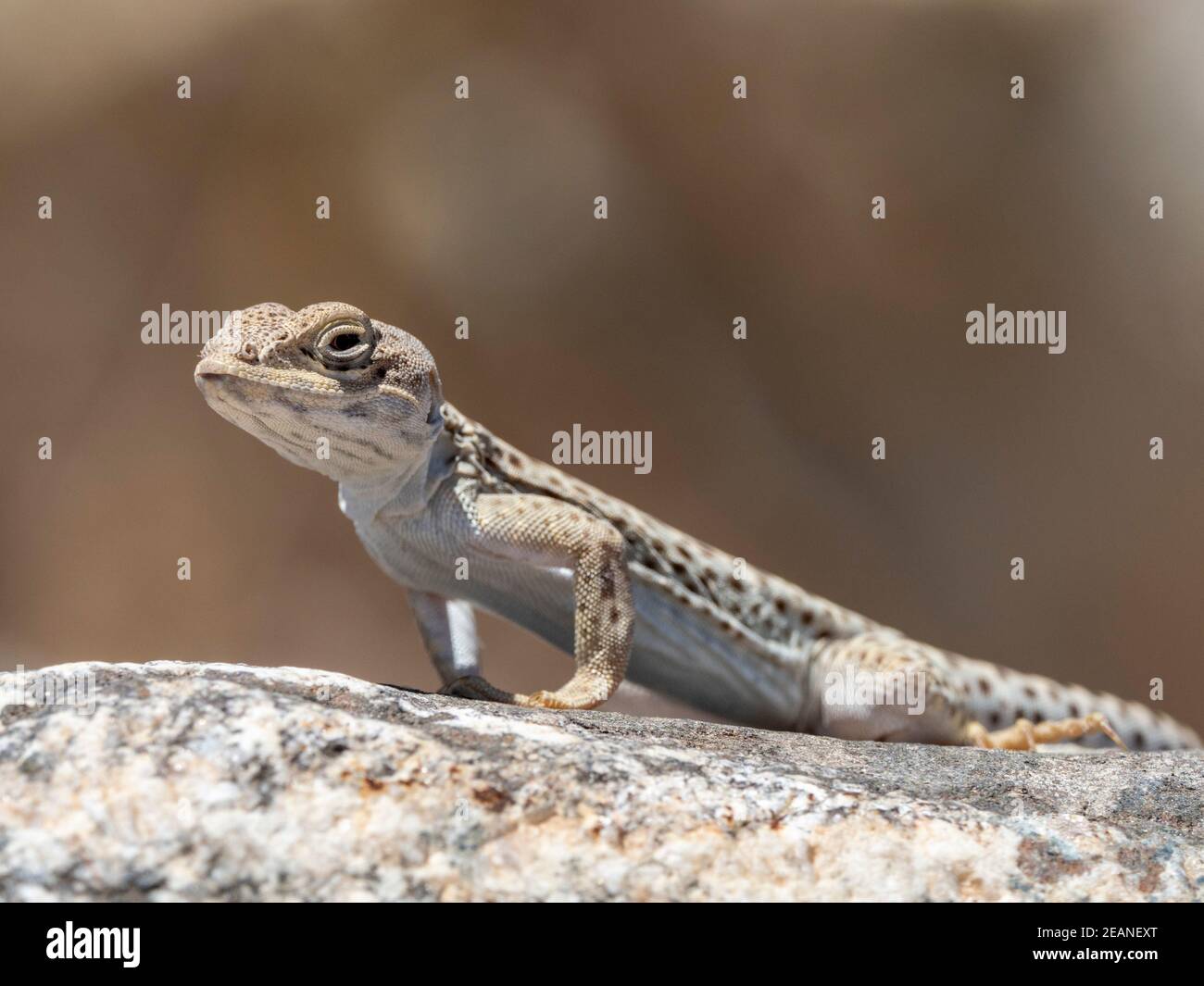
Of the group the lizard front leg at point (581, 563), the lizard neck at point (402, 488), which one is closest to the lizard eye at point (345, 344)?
the lizard neck at point (402, 488)

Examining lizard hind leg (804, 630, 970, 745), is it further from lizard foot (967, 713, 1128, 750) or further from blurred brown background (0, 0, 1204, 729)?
blurred brown background (0, 0, 1204, 729)
